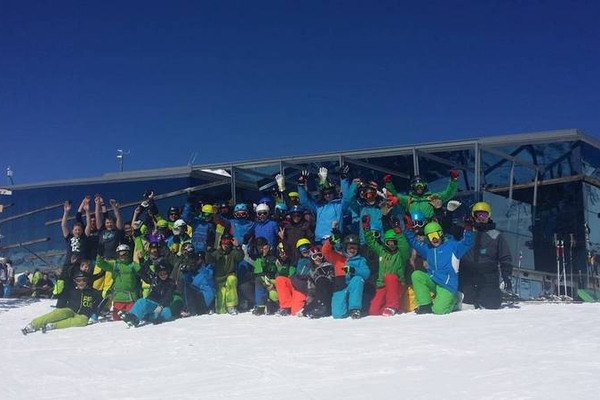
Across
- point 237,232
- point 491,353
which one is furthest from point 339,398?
point 237,232

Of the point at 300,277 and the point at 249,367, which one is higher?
the point at 300,277

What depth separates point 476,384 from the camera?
359 centimetres

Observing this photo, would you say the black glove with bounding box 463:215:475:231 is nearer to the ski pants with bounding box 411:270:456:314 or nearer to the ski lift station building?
the ski pants with bounding box 411:270:456:314

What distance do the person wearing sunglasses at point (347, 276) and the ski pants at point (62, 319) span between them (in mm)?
3508

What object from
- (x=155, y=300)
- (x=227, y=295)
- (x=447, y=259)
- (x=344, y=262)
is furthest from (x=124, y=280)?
(x=447, y=259)

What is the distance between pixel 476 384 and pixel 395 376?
1.88 feet

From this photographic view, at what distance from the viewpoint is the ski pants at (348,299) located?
6.75 m

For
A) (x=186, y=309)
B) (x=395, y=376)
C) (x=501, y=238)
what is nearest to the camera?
(x=395, y=376)

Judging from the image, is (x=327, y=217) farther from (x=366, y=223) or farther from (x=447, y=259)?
(x=447, y=259)

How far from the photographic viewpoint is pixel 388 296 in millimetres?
6875

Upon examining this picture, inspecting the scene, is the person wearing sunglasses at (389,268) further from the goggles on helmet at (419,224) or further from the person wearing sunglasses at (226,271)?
the person wearing sunglasses at (226,271)

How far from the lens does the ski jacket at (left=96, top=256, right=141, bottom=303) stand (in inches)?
331

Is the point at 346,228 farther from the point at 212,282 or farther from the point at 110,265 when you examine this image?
the point at 110,265

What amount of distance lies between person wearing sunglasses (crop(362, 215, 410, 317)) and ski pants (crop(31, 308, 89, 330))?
3.99 meters
